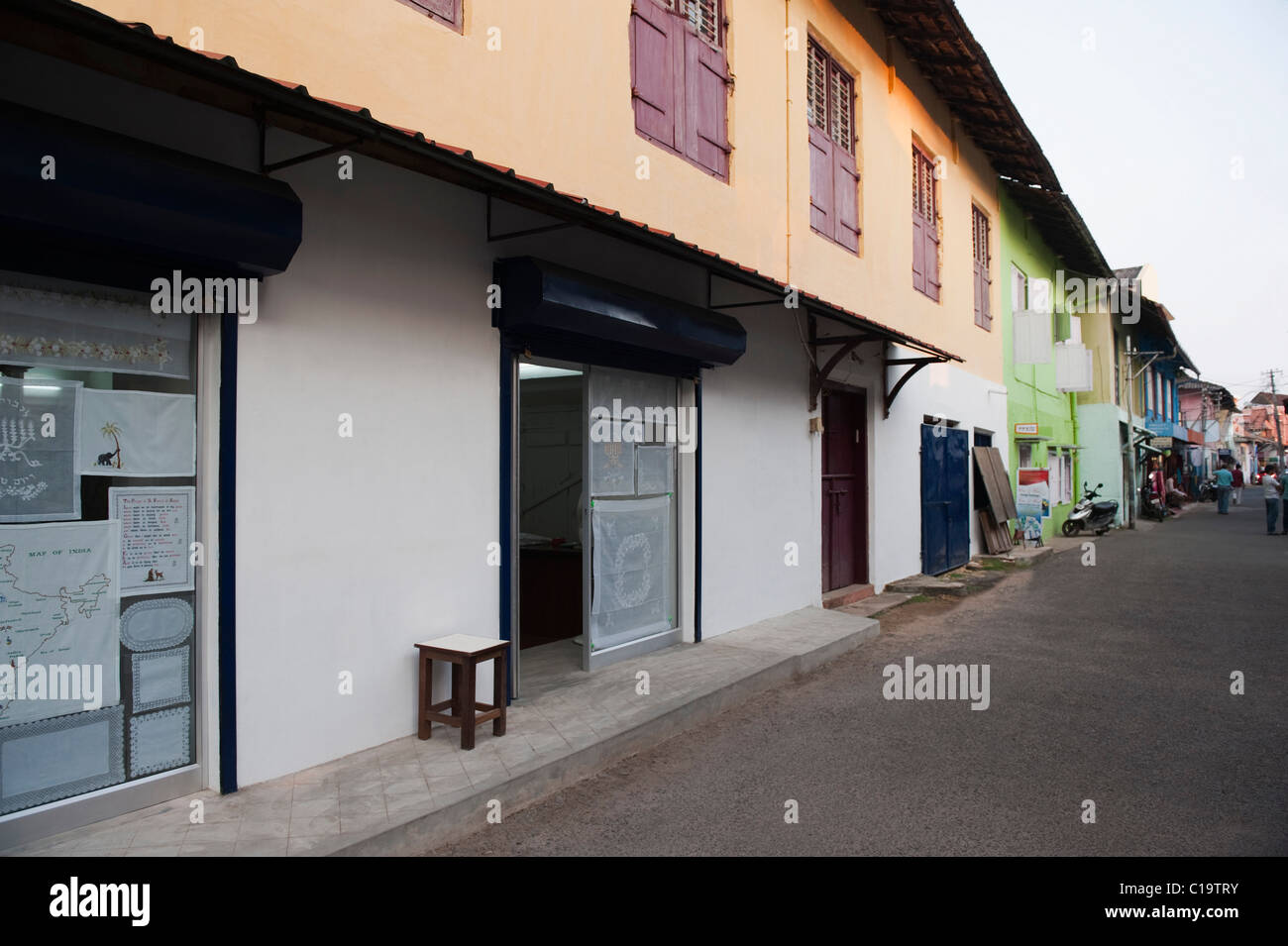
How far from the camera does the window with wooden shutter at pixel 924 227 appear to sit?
13.0 meters

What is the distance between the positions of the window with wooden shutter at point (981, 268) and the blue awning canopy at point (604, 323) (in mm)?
10141

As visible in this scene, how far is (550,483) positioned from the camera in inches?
436

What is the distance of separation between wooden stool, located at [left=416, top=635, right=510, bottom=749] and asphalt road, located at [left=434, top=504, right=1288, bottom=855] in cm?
66

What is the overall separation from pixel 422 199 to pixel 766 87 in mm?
4938

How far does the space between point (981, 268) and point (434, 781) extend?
1516cm

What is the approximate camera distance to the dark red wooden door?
1105cm

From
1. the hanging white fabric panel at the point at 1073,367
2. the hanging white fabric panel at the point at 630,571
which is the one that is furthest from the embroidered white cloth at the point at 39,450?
the hanging white fabric panel at the point at 1073,367

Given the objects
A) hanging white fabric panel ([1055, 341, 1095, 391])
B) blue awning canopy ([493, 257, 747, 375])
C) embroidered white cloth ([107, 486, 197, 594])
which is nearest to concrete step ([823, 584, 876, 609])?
blue awning canopy ([493, 257, 747, 375])

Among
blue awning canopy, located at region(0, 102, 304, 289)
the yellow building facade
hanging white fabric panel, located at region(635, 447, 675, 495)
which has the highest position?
the yellow building facade

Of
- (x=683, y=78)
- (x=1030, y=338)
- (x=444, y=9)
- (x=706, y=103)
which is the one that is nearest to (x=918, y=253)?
(x=706, y=103)

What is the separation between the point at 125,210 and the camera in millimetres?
3475

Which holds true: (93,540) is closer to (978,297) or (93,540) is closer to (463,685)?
(463,685)

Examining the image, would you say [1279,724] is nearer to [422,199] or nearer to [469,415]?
[469,415]

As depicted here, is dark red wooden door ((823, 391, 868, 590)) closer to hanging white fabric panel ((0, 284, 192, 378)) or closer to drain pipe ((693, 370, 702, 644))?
drain pipe ((693, 370, 702, 644))
